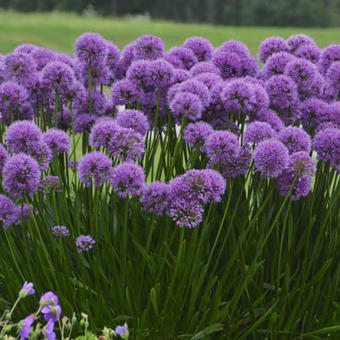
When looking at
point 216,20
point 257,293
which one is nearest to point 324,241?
point 257,293

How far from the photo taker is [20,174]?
2133 mm

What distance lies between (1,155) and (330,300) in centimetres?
155

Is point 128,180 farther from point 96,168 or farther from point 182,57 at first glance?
point 182,57

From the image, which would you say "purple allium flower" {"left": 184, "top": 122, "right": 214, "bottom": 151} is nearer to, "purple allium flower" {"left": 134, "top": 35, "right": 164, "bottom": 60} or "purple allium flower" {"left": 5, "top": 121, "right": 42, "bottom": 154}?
"purple allium flower" {"left": 5, "top": 121, "right": 42, "bottom": 154}

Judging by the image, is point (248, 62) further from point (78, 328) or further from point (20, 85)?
point (78, 328)

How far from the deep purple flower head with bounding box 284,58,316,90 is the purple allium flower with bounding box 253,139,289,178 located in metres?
0.64

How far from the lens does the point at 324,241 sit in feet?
8.90

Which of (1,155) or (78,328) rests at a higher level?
(1,155)

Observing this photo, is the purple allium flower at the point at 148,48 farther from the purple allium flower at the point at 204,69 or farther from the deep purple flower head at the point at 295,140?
the deep purple flower head at the point at 295,140

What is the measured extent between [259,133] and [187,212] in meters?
0.54

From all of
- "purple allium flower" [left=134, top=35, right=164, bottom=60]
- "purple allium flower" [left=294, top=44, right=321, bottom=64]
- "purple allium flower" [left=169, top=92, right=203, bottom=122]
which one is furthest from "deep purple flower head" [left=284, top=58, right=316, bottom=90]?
"purple allium flower" [left=134, top=35, right=164, bottom=60]

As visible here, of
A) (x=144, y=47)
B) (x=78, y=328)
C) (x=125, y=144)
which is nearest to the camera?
(x=125, y=144)

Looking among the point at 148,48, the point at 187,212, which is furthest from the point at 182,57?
the point at 187,212

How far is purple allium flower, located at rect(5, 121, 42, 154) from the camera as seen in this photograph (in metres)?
2.26
